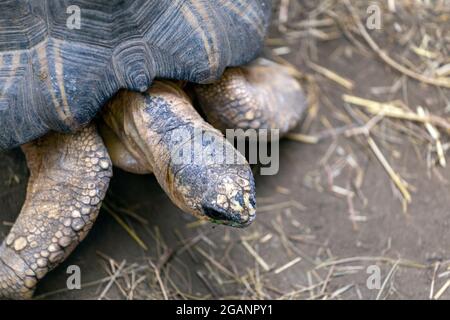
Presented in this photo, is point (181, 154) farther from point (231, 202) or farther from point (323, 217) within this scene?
point (323, 217)

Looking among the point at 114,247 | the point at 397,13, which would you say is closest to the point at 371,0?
the point at 397,13

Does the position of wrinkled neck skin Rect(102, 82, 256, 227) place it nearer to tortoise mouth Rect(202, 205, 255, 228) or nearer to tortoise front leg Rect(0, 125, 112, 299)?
tortoise mouth Rect(202, 205, 255, 228)

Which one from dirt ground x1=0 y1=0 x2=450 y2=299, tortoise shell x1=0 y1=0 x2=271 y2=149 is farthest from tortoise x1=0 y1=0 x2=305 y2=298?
dirt ground x1=0 y1=0 x2=450 y2=299

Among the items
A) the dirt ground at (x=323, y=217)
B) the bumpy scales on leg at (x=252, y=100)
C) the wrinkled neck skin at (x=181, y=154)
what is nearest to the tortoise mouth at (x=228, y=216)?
the wrinkled neck skin at (x=181, y=154)

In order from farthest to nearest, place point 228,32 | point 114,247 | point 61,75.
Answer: point 114,247 < point 228,32 < point 61,75

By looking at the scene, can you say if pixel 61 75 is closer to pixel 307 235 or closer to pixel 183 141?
pixel 183 141

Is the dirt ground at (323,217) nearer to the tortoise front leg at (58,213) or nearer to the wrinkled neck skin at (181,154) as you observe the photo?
the tortoise front leg at (58,213)
